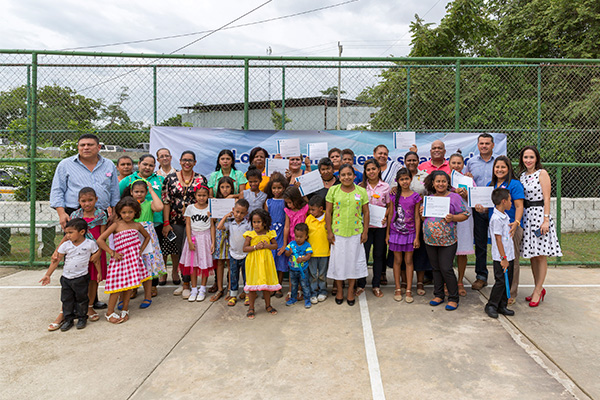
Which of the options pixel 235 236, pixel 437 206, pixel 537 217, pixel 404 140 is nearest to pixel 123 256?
pixel 235 236

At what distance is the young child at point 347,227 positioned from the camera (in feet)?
15.2

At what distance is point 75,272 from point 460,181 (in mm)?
4514

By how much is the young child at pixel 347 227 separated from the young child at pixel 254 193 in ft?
2.74

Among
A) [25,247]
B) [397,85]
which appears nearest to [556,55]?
[397,85]

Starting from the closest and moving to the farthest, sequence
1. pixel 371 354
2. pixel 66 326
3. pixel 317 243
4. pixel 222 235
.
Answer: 1. pixel 371 354
2. pixel 66 326
3. pixel 317 243
4. pixel 222 235

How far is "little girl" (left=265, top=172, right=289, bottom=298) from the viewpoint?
15.8 feet

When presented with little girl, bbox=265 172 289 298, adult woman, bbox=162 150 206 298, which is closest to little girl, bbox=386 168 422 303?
little girl, bbox=265 172 289 298

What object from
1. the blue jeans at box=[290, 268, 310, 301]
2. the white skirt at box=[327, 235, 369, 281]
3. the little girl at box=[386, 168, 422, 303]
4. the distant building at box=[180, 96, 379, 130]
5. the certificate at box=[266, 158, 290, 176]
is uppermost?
the distant building at box=[180, 96, 379, 130]

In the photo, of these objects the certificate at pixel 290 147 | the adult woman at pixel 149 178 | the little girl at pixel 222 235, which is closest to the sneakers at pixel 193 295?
the little girl at pixel 222 235

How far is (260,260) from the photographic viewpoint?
4.46 metres

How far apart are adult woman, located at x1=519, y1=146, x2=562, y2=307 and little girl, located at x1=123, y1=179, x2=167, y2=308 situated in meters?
4.34

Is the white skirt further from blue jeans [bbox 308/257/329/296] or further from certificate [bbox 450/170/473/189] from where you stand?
certificate [bbox 450/170/473/189]

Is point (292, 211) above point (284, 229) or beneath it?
above

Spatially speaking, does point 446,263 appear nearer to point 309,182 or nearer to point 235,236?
point 309,182
